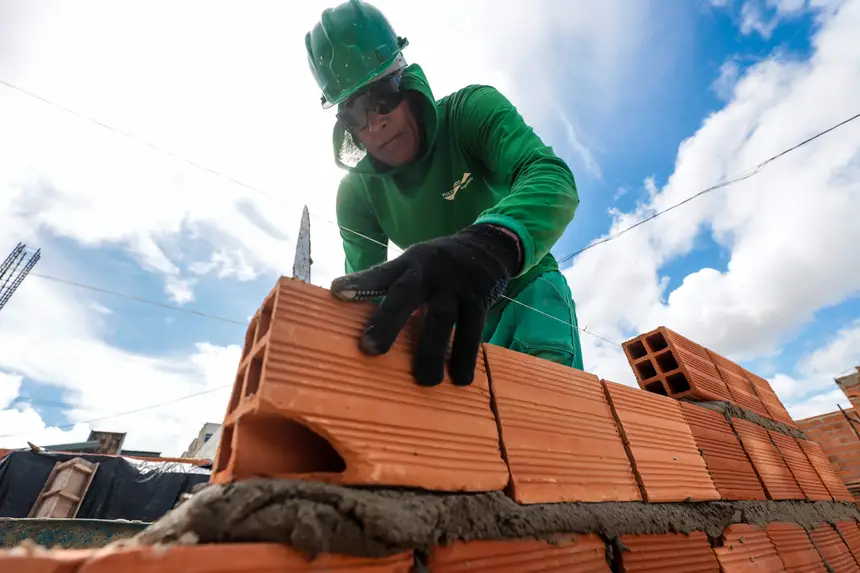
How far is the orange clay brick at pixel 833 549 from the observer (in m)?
2.22

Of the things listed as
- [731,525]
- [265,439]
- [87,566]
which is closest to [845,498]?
[731,525]

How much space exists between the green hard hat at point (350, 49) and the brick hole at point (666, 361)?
2.49 m

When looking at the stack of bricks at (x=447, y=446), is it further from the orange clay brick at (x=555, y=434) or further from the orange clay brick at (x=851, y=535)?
the orange clay brick at (x=851, y=535)

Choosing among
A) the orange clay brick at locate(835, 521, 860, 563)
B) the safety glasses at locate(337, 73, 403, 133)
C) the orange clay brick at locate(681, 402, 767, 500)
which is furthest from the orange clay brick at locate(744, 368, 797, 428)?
the safety glasses at locate(337, 73, 403, 133)

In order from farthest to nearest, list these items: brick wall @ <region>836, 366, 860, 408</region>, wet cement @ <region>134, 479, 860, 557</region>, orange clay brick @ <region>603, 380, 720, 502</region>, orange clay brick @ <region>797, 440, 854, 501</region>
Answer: brick wall @ <region>836, 366, 860, 408</region> < orange clay brick @ <region>797, 440, 854, 501</region> < orange clay brick @ <region>603, 380, 720, 502</region> < wet cement @ <region>134, 479, 860, 557</region>

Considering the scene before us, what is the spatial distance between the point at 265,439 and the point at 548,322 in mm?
1415

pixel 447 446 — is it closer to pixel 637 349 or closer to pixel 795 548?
pixel 795 548

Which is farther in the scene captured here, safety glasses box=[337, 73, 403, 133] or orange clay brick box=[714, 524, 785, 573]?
safety glasses box=[337, 73, 403, 133]

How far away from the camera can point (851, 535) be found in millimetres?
2838

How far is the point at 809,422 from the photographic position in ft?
20.1

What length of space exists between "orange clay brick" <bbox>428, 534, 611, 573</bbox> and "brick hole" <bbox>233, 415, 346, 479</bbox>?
296 mm

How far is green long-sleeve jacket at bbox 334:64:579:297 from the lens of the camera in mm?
1636

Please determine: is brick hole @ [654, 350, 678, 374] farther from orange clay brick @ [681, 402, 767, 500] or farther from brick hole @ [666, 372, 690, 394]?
orange clay brick @ [681, 402, 767, 500]

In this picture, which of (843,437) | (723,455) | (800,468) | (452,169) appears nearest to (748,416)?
(800,468)
